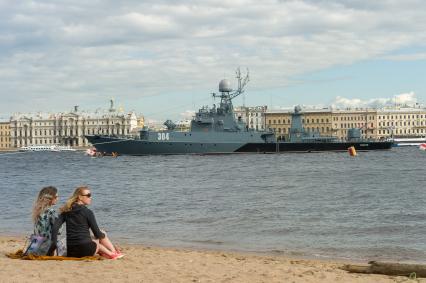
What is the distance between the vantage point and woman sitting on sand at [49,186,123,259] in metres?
9.49

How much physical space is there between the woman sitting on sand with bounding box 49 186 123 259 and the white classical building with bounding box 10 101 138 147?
537 ft

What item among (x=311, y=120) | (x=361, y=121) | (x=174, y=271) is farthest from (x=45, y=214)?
(x=361, y=121)

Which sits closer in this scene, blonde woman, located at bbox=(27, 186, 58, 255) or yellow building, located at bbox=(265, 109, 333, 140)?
blonde woman, located at bbox=(27, 186, 58, 255)

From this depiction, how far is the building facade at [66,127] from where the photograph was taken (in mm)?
174375

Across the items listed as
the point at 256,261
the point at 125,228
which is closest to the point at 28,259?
the point at 256,261

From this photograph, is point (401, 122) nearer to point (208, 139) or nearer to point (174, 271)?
point (208, 139)

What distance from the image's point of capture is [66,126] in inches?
6973

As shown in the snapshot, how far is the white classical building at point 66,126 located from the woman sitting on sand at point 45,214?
537 ft

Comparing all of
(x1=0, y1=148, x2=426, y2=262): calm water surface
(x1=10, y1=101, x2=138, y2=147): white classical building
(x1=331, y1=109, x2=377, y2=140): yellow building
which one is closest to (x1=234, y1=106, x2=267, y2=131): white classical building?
(x1=331, y1=109, x2=377, y2=140): yellow building

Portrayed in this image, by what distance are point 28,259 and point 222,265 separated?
2.89 m

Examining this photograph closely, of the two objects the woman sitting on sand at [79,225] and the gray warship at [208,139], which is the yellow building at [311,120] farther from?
the woman sitting on sand at [79,225]

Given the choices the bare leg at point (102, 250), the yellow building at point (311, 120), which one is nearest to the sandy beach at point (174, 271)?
the bare leg at point (102, 250)

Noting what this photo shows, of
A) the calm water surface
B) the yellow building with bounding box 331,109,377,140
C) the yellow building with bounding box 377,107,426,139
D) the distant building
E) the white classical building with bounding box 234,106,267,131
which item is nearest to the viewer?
the calm water surface

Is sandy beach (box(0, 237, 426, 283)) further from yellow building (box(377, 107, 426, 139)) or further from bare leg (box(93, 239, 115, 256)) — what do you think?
yellow building (box(377, 107, 426, 139))
